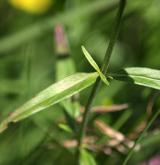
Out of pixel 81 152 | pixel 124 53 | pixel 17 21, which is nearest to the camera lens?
pixel 81 152

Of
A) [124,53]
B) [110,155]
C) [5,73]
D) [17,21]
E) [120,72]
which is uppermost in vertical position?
[17,21]

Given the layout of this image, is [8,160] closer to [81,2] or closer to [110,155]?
[110,155]

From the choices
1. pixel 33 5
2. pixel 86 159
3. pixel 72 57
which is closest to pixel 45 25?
pixel 72 57

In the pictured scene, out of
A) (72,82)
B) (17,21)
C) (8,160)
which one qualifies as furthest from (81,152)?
(17,21)

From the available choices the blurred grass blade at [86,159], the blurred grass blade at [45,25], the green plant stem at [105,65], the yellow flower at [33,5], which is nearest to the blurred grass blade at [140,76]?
the green plant stem at [105,65]

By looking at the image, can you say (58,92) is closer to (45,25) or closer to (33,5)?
(45,25)

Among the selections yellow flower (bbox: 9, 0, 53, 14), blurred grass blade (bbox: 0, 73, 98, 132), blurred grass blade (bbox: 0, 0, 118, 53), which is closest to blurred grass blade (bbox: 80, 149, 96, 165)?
blurred grass blade (bbox: 0, 73, 98, 132)
